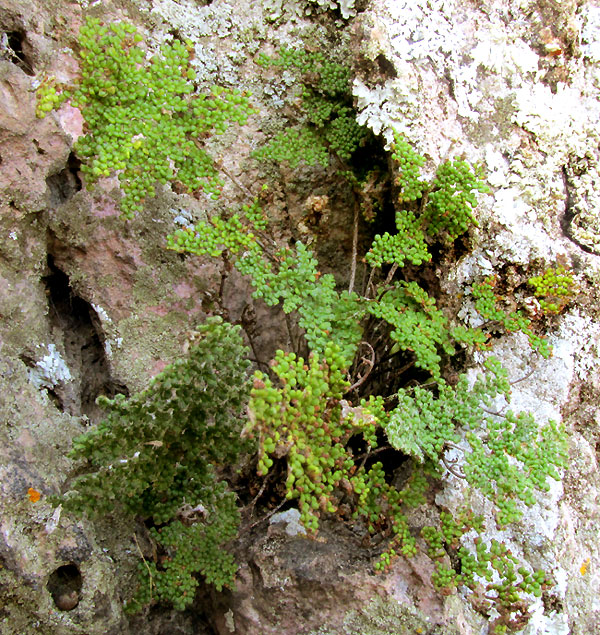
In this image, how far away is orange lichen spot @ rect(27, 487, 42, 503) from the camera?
182cm

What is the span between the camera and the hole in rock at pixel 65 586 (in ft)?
6.00

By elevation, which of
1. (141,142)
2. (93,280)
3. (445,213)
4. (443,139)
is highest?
(443,139)

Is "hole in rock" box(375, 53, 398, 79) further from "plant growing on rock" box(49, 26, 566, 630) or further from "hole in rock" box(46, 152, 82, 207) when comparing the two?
"hole in rock" box(46, 152, 82, 207)

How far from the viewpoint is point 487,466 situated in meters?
1.81

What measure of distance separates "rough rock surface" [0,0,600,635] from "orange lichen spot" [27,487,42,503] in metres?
0.02

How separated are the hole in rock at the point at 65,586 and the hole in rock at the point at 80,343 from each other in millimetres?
562

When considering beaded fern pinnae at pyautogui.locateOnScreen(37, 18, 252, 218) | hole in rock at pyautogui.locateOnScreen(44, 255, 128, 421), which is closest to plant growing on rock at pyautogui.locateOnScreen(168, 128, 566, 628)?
beaded fern pinnae at pyautogui.locateOnScreen(37, 18, 252, 218)

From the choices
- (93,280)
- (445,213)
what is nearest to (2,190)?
(93,280)

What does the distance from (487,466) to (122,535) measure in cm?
133

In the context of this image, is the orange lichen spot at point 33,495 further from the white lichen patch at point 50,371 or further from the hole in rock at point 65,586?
the white lichen patch at point 50,371

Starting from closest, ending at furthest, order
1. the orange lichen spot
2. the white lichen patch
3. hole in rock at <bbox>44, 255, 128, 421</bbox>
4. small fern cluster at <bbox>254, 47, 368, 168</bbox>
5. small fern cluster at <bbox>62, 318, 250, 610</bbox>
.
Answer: small fern cluster at <bbox>62, 318, 250, 610</bbox> < the orange lichen spot < the white lichen patch < hole in rock at <bbox>44, 255, 128, 421</bbox> < small fern cluster at <bbox>254, 47, 368, 168</bbox>

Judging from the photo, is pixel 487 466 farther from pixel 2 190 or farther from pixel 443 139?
pixel 2 190

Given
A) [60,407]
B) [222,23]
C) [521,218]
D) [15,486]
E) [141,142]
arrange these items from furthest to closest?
[222,23] < [521,218] < [60,407] < [141,142] < [15,486]

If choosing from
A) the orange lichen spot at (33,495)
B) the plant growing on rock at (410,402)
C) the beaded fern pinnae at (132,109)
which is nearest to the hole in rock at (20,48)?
the beaded fern pinnae at (132,109)
